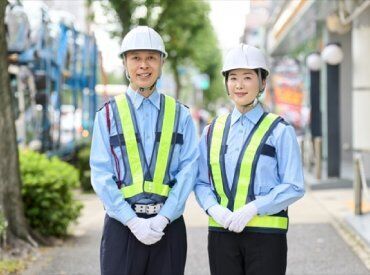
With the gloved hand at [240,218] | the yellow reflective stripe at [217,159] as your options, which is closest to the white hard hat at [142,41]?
the yellow reflective stripe at [217,159]

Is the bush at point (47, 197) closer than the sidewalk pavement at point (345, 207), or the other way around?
the sidewalk pavement at point (345, 207)

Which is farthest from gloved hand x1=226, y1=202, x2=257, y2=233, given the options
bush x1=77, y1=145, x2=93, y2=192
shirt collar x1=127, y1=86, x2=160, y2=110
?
bush x1=77, y1=145, x2=93, y2=192

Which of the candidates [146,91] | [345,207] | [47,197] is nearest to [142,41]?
[146,91]

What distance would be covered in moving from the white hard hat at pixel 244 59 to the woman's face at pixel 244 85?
0.14 ft

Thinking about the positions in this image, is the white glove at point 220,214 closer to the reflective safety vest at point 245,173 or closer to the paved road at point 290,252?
the reflective safety vest at point 245,173

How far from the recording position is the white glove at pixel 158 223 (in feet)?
11.8

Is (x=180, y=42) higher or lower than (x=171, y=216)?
higher

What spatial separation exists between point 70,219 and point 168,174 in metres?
5.35

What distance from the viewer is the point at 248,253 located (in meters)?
3.76

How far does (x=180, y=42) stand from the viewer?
28875 mm

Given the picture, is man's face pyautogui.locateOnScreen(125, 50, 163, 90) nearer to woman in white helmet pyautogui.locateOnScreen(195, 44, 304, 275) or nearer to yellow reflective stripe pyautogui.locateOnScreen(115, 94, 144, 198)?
yellow reflective stripe pyautogui.locateOnScreen(115, 94, 144, 198)

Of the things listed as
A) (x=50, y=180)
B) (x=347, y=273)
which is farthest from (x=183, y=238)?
(x=50, y=180)

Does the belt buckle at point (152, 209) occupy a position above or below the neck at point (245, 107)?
below

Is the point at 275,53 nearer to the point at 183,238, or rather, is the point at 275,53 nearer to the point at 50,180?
the point at 50,180
